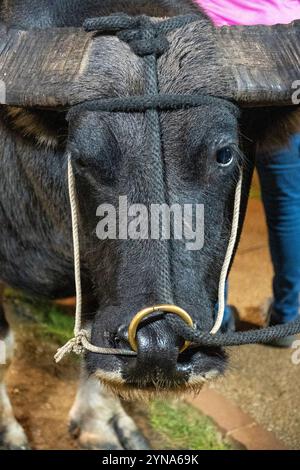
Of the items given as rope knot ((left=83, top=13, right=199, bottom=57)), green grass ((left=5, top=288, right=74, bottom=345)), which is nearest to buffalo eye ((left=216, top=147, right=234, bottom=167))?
rope knot ((left=83, top=13, right=199, bottom=57))

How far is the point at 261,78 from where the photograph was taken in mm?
2064

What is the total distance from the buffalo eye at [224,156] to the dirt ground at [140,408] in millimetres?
1412

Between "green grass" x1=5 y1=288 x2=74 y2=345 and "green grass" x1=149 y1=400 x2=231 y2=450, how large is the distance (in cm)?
77

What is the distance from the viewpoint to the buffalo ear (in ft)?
6.75

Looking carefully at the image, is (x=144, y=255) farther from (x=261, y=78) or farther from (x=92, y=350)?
(x=261, y=78)

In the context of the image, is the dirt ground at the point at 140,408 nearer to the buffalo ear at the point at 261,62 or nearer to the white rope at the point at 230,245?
the white rope at the point at 230,245

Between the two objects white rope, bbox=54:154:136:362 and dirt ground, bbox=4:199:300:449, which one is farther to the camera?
dirt ground, bbox=4:199:300:449

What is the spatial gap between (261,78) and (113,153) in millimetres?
477

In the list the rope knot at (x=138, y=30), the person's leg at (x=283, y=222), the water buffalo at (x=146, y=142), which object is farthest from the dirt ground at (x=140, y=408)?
the rope knot at (x=138, y=30)

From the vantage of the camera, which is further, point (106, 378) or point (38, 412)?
point (38, 412)

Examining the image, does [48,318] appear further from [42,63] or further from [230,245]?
[42,63]

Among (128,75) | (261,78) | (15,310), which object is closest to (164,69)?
(128,75)

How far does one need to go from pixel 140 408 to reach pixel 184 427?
0.93 ft

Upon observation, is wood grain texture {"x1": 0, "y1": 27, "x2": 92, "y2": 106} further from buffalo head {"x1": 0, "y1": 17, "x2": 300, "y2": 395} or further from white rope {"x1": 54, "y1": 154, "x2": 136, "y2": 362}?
white rope {"x1": 54, "y1": 154, "x2": 136, "y2": 362}
